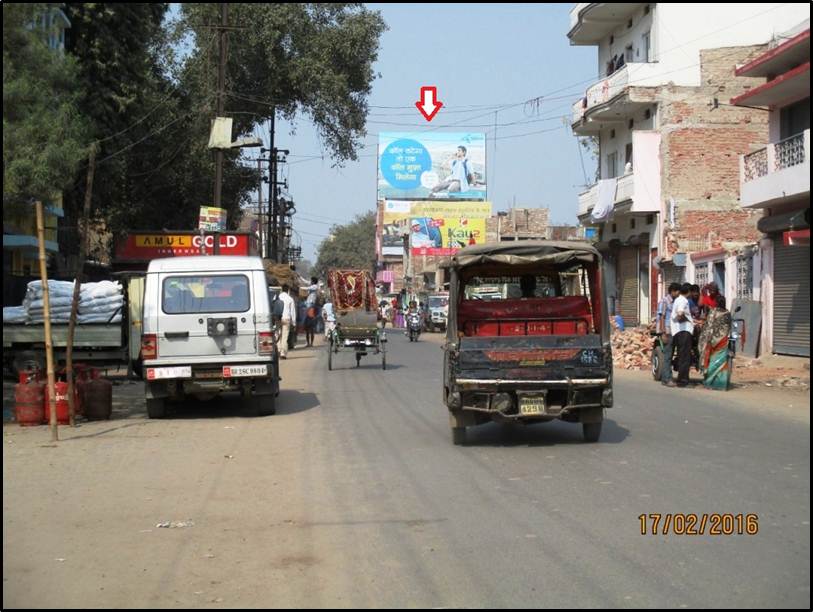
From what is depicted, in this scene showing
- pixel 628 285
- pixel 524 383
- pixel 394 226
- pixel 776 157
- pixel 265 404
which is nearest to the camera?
pixel 524 383

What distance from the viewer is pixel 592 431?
35.8 ft

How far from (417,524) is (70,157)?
1032 cm

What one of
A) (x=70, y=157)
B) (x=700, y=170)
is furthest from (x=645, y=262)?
(x=70, y=157)

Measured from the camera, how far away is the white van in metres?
13.8

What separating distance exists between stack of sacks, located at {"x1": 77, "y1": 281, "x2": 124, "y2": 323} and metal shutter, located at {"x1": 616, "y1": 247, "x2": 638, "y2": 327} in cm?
2479

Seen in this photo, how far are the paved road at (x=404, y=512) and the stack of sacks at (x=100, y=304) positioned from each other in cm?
444

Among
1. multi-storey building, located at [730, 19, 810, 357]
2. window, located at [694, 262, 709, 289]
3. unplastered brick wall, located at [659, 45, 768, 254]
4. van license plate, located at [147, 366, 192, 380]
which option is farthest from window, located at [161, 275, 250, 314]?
unplastered brick wall, located at [659, 45, 768, 254]

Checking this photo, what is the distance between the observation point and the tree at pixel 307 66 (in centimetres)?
3691

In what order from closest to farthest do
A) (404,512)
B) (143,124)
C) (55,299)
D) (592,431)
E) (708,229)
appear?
1. (404,512)
2. (592,431)
3. (55,299)
4. (143,124)
5. (708,229)

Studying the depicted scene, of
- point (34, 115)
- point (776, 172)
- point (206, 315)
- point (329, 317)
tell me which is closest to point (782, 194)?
point (776, 172)

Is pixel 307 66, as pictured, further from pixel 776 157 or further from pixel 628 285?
pixel 776 157

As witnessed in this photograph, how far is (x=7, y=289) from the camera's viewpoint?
26.0 meters

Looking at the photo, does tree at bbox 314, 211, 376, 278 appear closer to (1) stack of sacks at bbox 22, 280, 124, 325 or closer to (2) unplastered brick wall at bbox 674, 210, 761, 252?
(2) unplastered brick wall at bbox 674, 210, 761, 252

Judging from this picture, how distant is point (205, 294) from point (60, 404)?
2603mm
